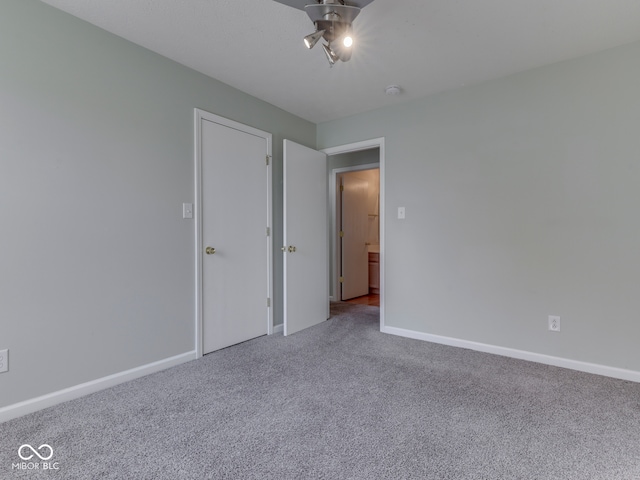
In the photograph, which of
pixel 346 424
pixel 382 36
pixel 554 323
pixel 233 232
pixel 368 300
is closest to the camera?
pixel 346 424

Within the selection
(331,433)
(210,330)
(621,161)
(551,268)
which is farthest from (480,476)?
(621,161)

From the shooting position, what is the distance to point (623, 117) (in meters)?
2.28

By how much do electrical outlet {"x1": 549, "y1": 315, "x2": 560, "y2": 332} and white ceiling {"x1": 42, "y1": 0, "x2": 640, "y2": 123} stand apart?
2.05 metres

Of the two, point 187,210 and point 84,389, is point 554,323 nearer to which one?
point 187,210

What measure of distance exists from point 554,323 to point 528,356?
0.35 m

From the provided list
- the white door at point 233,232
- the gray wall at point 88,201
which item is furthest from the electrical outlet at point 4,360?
the white door at point 233,232

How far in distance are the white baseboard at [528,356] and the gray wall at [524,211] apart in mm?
42

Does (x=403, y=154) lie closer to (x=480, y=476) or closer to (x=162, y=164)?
(x=162, y=164)

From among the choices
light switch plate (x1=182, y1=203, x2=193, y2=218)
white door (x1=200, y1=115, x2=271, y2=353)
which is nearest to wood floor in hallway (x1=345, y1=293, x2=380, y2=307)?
white door (x1=200, y1=115, x2=271, y2=353)

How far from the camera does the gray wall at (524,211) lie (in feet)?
7.54

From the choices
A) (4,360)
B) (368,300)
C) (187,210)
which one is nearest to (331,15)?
(187,210)

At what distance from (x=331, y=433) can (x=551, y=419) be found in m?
1.26

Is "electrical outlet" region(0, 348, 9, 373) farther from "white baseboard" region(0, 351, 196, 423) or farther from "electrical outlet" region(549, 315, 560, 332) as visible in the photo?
"electrical outlet" region(549, 315, 560, 332)

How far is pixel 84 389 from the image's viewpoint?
6.68 feet
